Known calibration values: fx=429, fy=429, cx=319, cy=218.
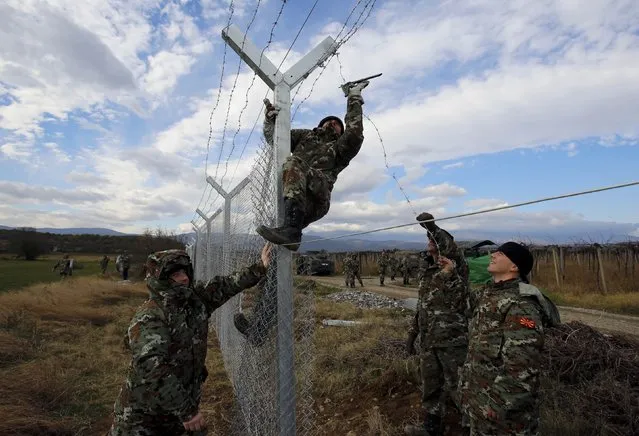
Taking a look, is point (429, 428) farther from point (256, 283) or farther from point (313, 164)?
point (313, 164)

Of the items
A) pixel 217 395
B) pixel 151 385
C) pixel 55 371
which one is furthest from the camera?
pixel 55 371

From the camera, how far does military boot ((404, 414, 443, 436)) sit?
3.74 m

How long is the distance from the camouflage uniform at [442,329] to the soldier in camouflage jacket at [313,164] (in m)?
1.37

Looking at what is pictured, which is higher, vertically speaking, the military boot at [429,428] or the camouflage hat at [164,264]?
the camouflage hat at [164,264]

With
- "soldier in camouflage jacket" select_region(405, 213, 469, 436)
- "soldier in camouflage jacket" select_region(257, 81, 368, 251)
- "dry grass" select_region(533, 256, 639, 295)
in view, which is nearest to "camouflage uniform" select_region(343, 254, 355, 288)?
"dry grass" select_region(533, 256, 639, 295)

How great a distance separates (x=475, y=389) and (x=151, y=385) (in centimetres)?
187

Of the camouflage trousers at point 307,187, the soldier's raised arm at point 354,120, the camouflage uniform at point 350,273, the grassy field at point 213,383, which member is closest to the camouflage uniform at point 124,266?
the camouflage uniform at point 350,273

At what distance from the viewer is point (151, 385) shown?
233 cm

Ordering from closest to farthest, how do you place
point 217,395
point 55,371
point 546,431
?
point 546,431 < point 217,395 < point 55,371

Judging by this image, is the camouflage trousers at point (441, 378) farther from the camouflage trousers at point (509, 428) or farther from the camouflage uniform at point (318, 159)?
the camouflage uniform at point (318, 159)

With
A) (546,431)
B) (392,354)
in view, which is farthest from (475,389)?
(392,354)

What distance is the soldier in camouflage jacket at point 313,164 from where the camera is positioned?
242cm

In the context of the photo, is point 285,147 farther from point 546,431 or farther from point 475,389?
point 546,431

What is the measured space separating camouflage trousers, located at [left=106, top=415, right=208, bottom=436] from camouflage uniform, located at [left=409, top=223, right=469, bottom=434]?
230 cm
